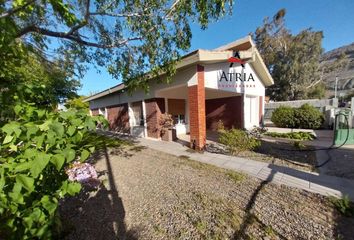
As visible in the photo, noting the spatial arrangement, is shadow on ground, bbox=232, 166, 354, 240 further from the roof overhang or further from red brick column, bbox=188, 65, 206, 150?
the roof overhang

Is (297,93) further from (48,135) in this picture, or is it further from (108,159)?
(48,135)

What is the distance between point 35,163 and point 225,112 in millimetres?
11455

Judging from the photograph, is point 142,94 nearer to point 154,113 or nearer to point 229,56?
point 154,113

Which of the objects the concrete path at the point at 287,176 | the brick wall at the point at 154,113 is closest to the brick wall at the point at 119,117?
the brick wall at the point at 154,113

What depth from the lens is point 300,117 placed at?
11125mm

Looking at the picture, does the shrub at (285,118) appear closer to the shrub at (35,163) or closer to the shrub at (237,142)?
the shrub at (237,142)

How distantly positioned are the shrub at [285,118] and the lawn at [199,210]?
8845 millimetres

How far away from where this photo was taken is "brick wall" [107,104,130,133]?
42.3 feet

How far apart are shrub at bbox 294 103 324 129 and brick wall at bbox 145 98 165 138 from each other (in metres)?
8.68

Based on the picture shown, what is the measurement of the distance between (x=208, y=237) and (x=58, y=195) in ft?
6.86

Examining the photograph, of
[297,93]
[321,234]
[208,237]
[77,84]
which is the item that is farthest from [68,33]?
[297,93]

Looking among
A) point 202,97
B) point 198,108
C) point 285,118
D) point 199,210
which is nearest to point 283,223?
point 199,210

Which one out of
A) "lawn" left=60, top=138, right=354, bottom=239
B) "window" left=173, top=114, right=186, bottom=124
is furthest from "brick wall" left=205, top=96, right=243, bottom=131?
"lawn" left=60, top=138, right=354, bottom=239

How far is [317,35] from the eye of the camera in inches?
906
